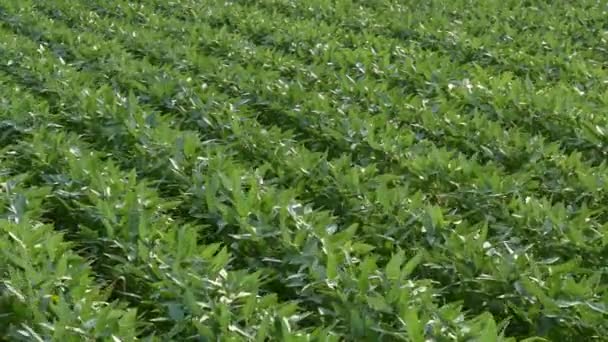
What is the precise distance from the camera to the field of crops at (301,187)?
235 centimetres

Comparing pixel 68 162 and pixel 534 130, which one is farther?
pixel 534 130

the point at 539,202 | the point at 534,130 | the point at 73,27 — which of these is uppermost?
the point at 539,202

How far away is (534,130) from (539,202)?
119 centimetres

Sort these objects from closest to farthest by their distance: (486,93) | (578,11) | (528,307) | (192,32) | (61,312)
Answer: (61,312), (528,307), (486,93), (192,32), (578,11)

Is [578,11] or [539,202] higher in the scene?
[539,202]

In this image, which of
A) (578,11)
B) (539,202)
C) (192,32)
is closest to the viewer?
(539,202)

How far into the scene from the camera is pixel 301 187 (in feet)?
10.7

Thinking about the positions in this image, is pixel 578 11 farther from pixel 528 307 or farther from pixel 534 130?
pixel 528 307

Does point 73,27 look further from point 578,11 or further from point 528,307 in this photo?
point 528,307

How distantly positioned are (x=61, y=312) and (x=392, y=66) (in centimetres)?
332

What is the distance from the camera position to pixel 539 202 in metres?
3.11

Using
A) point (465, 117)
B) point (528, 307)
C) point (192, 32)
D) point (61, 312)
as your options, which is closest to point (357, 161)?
point (465, 117)

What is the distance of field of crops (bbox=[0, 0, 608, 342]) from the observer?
2.35 metres

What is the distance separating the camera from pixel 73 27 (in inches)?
246
